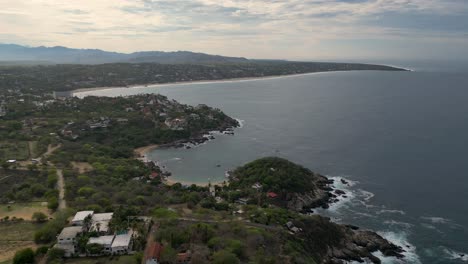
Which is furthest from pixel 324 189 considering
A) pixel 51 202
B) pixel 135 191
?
pixel 51 202

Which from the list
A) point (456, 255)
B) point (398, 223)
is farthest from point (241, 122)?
point (456, 255)

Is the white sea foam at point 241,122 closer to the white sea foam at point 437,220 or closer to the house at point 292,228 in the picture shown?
the white sea foam at point 437,220

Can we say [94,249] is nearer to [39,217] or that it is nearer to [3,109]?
[39,217]

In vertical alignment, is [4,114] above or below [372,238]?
above

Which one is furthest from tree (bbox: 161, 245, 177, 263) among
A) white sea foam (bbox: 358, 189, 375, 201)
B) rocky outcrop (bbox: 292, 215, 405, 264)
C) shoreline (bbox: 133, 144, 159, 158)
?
shoreline (bbox: 133, 144, 159, 158)

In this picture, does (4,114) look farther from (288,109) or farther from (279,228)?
(288,109)

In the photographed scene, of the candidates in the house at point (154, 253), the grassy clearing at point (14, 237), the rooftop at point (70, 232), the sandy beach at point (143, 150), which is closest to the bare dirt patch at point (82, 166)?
the sandy beach at point (143, 150)
